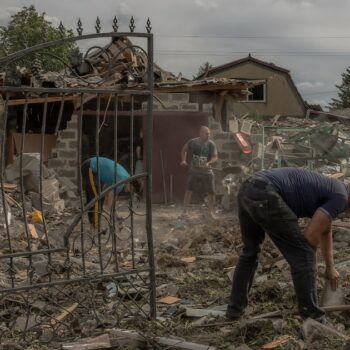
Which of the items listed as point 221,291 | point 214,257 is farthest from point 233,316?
point 214,257

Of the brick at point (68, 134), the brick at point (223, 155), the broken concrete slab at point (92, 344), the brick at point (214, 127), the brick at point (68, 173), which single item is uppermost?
the brick at point (214, 127)

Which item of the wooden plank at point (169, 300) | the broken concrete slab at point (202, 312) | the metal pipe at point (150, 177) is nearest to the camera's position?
the metal pipe at point (150, 177)

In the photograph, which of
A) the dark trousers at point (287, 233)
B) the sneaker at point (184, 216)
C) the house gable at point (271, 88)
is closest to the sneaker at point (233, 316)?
the dark trousers at point (287, 233)

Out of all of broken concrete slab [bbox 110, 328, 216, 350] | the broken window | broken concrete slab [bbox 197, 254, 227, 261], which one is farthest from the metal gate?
the broken window

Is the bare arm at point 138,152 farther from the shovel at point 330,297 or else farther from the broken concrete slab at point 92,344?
the broken concrete slab at point 92,344

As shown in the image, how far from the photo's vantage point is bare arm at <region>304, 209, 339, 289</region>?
4.97 metres

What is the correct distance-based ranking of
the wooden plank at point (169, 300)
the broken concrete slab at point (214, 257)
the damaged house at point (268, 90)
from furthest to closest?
the damaged house at point (268, 90) < the broken concrete slab at point (214, 257) < the wooden plank at point (169, 300)

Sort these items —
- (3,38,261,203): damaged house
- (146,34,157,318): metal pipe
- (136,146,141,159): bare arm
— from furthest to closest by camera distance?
(136,146,141,159): bare arm < (3,38,261,203): damaged house < (146,34,157,318): metal pipe

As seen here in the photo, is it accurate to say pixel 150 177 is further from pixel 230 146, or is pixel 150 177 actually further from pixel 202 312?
pixel 230 146

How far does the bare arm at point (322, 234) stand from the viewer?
16.3 feet

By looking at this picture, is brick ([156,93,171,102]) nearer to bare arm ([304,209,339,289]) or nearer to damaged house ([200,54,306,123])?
bare arm ([304,209,339,289])

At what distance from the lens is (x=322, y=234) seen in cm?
510

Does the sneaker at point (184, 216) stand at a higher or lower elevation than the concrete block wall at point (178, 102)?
lower

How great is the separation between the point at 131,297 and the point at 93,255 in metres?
3.43
